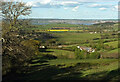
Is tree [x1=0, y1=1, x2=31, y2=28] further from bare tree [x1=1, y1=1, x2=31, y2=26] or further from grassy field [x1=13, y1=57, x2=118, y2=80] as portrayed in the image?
grassy field [x1=13, y1=57, x2=118, y2=80]

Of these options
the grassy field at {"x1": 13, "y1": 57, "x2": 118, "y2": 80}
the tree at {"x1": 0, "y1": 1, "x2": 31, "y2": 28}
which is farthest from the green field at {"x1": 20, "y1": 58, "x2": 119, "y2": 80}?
the tree at {"x1": 0, "y1": 1, "x2": 31, "y2": 28}

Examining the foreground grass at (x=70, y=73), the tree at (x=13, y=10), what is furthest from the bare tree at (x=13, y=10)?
the foreground grass at (x=70, y=73)

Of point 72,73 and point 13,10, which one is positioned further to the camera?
point 13,10

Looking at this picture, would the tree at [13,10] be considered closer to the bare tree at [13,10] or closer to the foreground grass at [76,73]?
the bare tree at [13,10]

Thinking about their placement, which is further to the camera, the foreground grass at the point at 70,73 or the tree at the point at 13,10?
the tree at the point at 13,10

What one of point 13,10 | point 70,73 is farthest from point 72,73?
point 13,10

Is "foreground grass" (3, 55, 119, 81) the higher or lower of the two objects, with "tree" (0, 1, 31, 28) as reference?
lower

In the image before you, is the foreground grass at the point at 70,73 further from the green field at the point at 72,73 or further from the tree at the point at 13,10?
the tree at the point at 13,10

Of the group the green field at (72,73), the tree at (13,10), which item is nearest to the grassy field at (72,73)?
the green field at (72,73)

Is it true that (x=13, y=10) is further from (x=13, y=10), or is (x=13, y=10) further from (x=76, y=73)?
(x=76, y=73)

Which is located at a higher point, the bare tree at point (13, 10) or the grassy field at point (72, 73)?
the bare tree at point (13, 10)

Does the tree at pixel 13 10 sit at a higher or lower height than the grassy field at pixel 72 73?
higher

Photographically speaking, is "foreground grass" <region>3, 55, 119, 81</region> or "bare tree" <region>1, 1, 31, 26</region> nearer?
"foreground grass" <region>3, 55, 119, 81</region>
